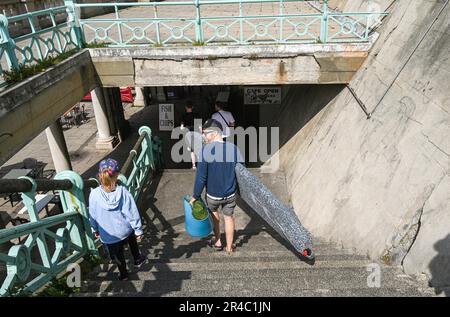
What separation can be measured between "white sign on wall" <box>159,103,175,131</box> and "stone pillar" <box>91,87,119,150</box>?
2436 mm

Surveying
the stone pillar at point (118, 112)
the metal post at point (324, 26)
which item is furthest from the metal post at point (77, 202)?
the stone pillar at point (118, 112)

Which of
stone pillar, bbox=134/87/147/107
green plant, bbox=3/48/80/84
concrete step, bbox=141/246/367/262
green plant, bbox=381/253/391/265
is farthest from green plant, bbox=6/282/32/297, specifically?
stone pillar, bbox=134/87/147/107

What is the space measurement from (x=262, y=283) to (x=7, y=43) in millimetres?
4916

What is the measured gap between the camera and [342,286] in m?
3.36

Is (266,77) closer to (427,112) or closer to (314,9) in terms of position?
(427,112)

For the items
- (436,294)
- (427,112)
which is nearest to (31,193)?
(436,294)

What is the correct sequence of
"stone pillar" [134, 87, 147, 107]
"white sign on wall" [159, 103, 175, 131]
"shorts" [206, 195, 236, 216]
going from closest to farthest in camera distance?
"shorts" [206, 195, 236, 216] < "white sign on wall" [159, 103, 175, 131] < "stone pillar" [134, 87, 147, 107]

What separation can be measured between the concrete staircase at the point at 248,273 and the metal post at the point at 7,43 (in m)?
3.40

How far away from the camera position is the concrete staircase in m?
3.28

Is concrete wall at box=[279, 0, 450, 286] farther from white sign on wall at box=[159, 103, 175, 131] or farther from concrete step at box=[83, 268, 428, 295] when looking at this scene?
white sign on wall at box=[159, 103, 175, 131]

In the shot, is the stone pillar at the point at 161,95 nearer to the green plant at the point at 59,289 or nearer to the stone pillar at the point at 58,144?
the stone pillar at the point at 58,144

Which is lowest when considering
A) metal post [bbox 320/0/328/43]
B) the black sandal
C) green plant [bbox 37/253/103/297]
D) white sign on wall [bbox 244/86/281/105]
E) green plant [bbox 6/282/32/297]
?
the black sandal

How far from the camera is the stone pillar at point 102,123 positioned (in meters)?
12.1

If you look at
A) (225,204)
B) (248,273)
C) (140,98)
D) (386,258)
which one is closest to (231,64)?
(225,204)
